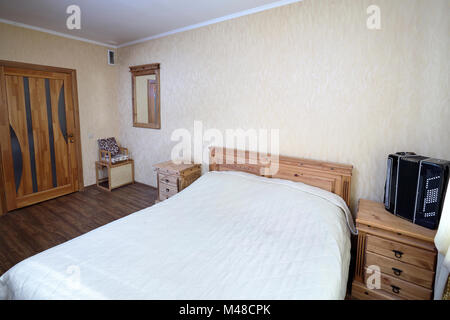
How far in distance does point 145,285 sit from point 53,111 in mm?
3623

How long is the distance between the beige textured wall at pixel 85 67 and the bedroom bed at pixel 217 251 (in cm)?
278

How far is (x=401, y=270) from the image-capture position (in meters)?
1.69

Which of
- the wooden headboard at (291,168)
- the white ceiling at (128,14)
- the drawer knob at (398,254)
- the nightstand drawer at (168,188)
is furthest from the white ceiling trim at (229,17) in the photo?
the drawer knob at (398,254)

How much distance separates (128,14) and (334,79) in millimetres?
2532

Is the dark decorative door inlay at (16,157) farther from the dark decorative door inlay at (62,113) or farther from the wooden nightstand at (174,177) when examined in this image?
the wooden nightstand at (174,177)

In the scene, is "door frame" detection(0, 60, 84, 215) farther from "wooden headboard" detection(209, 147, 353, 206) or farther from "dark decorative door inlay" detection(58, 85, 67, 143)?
"wooden headboard" detection(209, 147, 353, 206)

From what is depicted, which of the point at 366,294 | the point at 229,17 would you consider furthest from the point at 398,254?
the point at 229,17

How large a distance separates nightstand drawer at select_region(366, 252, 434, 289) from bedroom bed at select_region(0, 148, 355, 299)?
0.26 metres

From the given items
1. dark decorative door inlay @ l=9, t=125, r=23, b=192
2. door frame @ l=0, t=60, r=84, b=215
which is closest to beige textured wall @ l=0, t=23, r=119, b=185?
door frame @ l=0, t=60, r=84, b=215

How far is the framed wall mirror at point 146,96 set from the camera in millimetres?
3850

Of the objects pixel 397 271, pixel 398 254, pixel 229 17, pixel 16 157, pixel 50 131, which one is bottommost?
pixel 397 271

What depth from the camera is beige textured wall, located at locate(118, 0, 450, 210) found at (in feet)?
6.24

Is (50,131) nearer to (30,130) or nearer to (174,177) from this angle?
(30,130)

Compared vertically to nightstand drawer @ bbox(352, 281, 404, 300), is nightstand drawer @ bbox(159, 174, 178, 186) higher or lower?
higher
